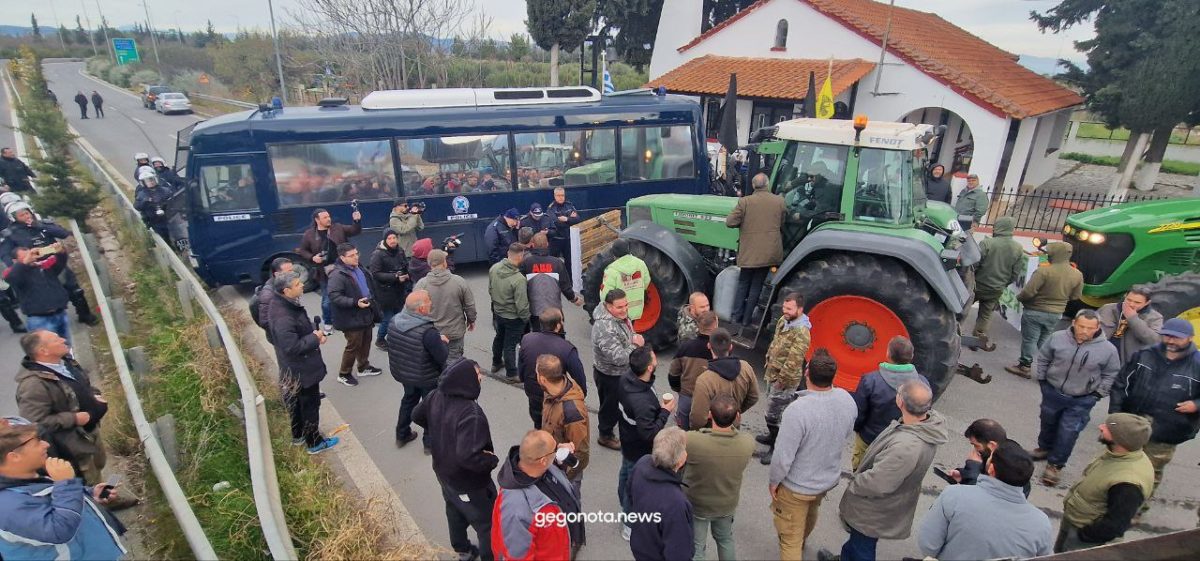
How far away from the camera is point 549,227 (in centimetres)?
787

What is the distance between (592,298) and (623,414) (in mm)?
3019

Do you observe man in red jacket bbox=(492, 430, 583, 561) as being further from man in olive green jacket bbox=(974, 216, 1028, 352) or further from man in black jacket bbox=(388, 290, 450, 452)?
man in olive green jacket bbox=(974, 216, 1028, 352)

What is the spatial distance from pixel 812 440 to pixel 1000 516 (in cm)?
89

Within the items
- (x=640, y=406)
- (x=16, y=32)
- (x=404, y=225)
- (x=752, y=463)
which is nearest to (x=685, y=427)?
(x=640, y=406)

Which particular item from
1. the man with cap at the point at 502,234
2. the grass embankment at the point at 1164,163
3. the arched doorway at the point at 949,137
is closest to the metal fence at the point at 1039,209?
the arched doorway at the point at 949,137

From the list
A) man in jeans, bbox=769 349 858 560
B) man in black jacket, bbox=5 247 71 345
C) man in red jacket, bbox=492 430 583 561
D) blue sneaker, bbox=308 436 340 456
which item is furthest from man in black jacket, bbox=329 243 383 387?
man in jeans, bbox=769 349 858 560

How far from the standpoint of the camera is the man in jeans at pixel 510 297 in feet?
18.2

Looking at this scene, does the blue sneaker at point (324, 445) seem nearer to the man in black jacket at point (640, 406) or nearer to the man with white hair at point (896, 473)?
the man in black jacket at point (640, 406)

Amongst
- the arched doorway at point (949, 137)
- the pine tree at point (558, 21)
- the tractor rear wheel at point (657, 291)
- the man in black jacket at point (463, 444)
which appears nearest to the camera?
the man in black jacket at point (463, 444)

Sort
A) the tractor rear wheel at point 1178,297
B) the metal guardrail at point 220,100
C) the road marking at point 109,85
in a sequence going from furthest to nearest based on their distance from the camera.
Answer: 1. the road marking at point 109,85
2. the metal guardrail at point 220,100
3. the tractor rear wheel at point 1178,297

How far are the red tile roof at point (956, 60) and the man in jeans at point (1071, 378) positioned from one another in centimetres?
942

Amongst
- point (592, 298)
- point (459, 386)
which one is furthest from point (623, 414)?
point (592, 298)

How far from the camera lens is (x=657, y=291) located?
6270 mm

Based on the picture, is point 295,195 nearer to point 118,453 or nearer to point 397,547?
point 118,453
